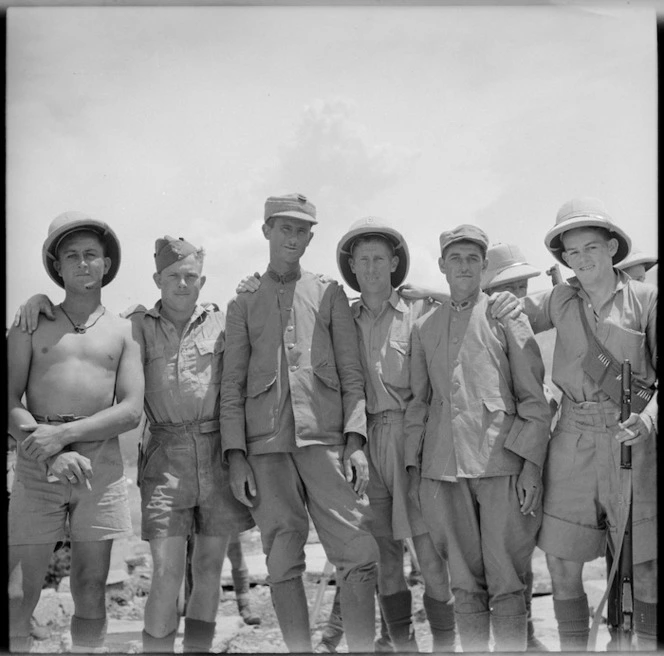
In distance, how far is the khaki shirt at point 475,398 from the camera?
480 cm

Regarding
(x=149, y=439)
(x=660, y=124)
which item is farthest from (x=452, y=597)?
(x=660, y=124)

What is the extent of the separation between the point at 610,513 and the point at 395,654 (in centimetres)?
Result: 141

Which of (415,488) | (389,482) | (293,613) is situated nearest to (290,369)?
(389,482)

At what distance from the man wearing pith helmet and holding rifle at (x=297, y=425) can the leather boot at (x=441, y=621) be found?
35 cm

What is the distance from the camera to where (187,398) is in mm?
5004

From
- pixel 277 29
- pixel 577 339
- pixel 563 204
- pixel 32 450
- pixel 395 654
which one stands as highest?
pixel 277 29

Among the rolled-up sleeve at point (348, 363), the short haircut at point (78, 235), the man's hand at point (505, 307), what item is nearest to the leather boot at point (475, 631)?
the rolled-up sleeve at point (348, 363)

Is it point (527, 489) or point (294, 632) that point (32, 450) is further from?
point (527, 489)

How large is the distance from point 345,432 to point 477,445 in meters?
0.72

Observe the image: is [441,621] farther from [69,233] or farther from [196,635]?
[69,233]

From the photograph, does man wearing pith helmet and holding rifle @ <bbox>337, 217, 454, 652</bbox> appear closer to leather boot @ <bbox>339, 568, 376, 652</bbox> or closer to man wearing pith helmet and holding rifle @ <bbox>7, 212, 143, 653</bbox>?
leather boot @ <bbox>339, 568, 376, 652</bbox>

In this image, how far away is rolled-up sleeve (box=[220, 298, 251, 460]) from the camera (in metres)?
4.89

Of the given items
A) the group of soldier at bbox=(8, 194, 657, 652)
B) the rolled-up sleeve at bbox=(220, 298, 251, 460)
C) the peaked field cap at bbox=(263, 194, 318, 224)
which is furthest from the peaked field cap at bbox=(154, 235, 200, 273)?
the peaked field cap at bbox=(263, 194, 318, 224)

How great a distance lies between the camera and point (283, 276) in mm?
5176
